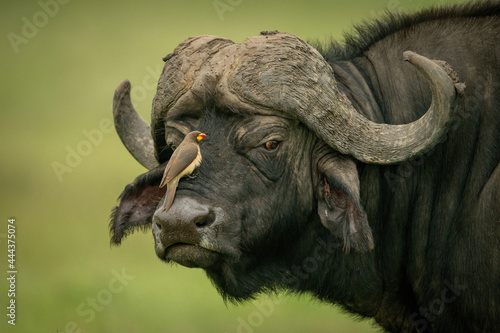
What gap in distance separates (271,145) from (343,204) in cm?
72

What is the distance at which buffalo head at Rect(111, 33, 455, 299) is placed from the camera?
5266 millimetres

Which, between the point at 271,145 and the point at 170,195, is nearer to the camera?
the point at 170,195

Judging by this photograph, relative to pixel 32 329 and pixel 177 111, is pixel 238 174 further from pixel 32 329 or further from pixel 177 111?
pixel 32 329

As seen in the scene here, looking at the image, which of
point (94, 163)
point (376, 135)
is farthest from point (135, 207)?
point (94, 163)

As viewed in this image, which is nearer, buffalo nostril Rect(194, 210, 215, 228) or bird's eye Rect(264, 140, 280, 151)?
buffalo nostril Rect(194, 210, 215, 228)

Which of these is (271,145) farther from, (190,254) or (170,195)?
(190,254)

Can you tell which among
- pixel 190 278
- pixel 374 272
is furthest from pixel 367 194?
pixel 190 278

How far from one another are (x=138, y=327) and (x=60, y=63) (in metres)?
12.2

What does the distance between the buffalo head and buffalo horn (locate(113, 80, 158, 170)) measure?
1.07m

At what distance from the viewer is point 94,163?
1529 centimetres

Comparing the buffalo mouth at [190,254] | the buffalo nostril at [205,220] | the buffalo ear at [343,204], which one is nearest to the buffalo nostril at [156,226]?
the buffalo mouth at [190,254]

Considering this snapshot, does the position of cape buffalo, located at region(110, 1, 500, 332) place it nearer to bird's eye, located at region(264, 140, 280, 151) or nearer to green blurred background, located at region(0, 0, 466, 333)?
bird's eye, located at region(264, 140, 280, 151)

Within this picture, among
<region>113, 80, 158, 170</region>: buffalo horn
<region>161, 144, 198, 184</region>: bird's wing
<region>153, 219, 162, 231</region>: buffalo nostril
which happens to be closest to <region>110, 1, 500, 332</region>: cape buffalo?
<region>153, 219, 162, 231</region>: buffalo nostril

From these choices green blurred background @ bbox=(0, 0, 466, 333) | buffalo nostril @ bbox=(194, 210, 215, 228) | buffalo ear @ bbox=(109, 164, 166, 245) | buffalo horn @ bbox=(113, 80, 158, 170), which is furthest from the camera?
green blurred background @ bbox=(0, 0, 466, 333)
